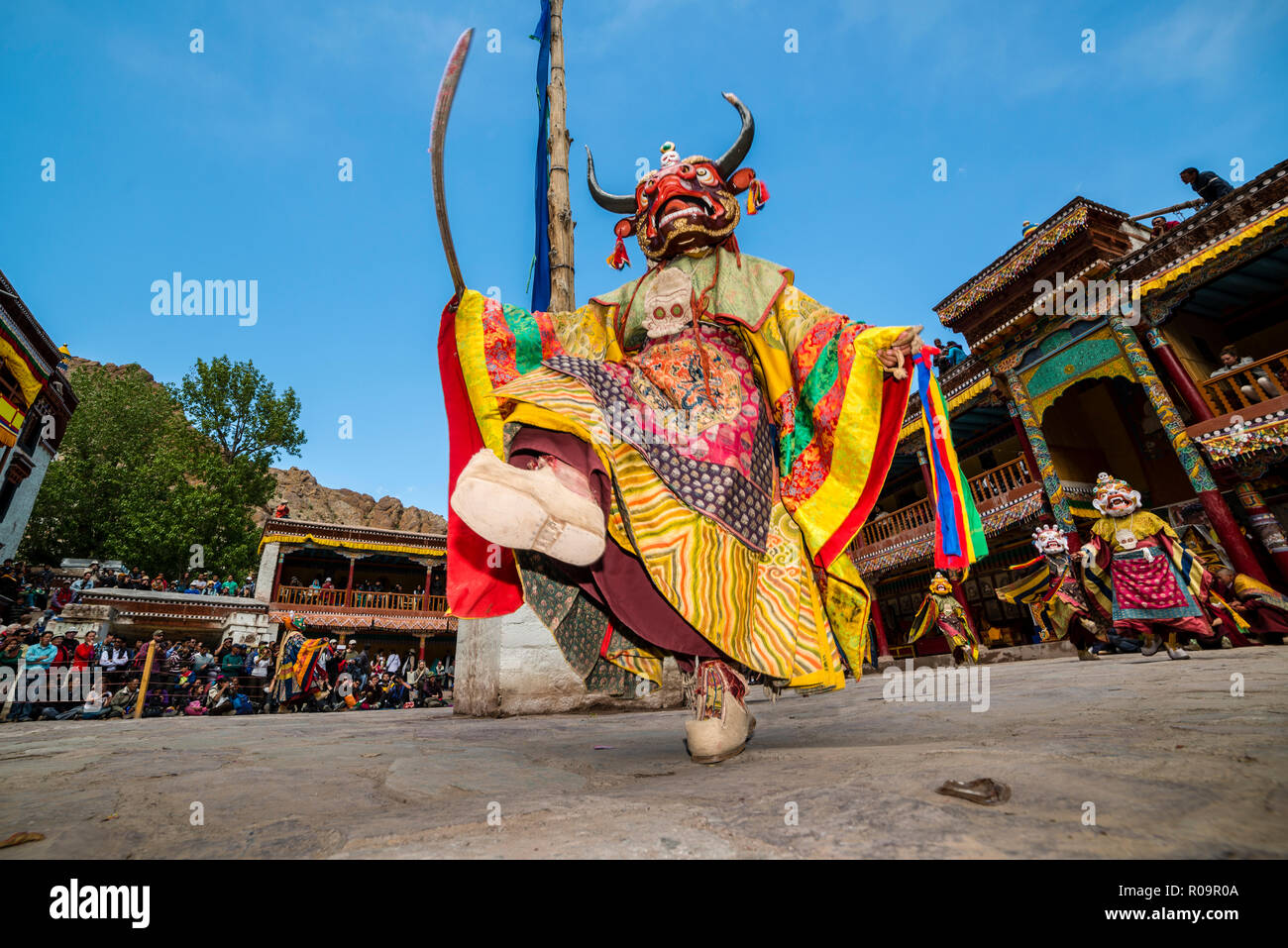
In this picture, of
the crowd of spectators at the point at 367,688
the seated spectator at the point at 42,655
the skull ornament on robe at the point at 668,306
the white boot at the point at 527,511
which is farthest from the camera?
the crowd of spectators at the point at 367,688

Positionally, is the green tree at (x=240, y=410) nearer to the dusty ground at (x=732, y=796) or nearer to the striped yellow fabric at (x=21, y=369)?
the striped yellow fabric at (x=21, y=369)

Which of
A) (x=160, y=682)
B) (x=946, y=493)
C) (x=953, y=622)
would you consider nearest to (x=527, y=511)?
(x=946, y=493)

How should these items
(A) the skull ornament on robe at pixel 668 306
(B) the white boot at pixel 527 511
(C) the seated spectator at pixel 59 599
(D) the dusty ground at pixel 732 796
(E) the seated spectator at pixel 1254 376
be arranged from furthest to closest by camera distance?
(C) the seated spectator at pixel 59 599, (E) the seated spectator at pixel 1254 376, (A) the skull ornament on robe at pixel 668 306, (B) the white boot at pixel 527 511, (D) the dusty ground at pixel 732 796

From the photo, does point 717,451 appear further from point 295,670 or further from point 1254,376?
point 295,670

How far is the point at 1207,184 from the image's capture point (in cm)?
852

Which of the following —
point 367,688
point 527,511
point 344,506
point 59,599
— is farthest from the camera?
point 344,506

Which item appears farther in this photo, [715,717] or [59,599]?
[59,599]

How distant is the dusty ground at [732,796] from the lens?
0.74m

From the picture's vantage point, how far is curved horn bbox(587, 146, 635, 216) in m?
2.70

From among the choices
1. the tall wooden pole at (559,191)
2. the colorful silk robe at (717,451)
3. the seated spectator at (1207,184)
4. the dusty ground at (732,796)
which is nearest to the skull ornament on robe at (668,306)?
the colorful silk robe at (717,451)

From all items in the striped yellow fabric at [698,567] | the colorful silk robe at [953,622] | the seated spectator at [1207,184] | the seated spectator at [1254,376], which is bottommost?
the colorful silk robe at [953,622]

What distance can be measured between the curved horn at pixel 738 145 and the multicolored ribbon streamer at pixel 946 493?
1.33m

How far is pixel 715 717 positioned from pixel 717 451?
0.80 m
